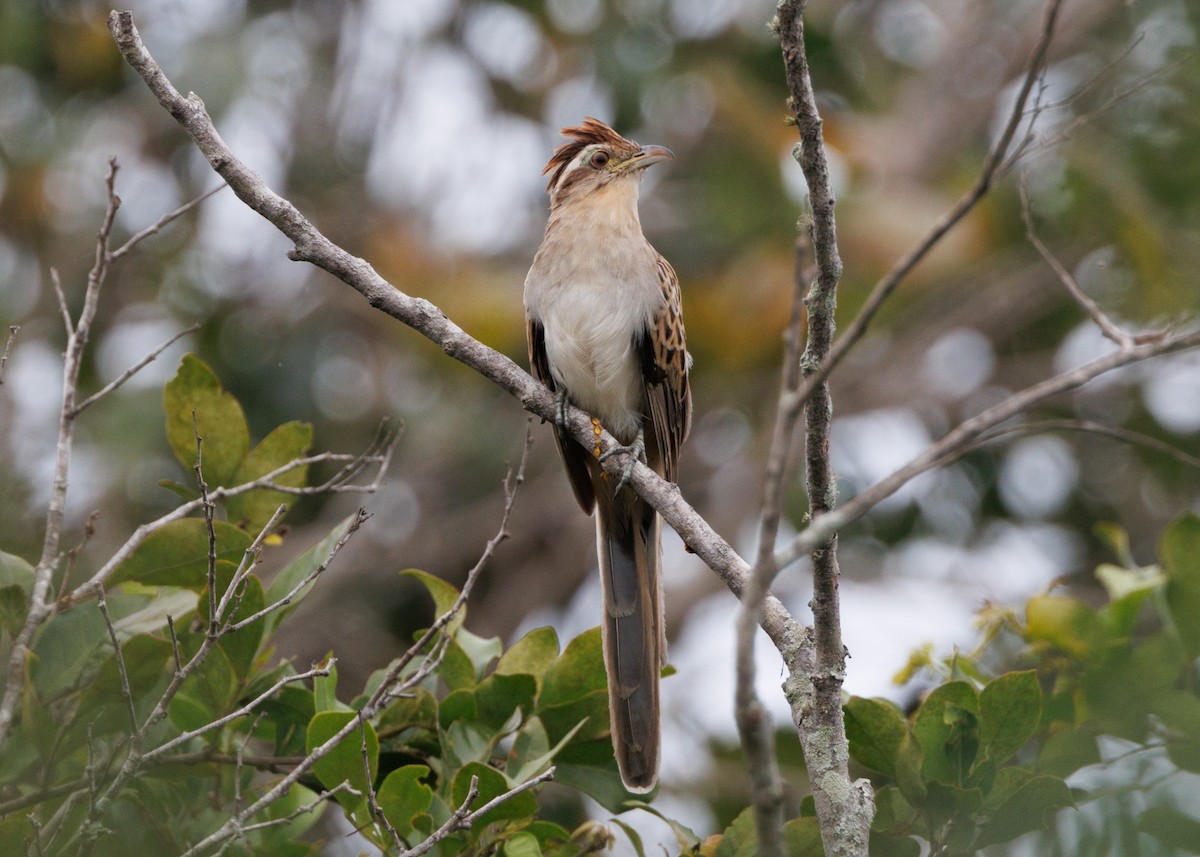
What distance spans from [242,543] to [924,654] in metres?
2.01

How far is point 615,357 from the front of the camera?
447 cm

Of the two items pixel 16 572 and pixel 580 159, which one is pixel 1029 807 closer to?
pixel 16 572

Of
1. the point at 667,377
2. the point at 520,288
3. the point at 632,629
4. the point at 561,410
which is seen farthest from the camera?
the point at 520,288

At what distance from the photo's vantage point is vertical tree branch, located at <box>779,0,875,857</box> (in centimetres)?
245

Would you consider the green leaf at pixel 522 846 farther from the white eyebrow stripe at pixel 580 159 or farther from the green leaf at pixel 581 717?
the white eyebrow stripe at pixel 580 159

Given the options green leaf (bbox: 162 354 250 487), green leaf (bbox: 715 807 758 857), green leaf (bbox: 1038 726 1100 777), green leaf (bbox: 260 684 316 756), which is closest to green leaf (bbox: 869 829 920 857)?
green leaf (bbox: 715 807 758 857)


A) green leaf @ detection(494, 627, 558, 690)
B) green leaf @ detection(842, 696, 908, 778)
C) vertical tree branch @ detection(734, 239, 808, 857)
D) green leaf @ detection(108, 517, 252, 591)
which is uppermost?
green leaf @ detection(108, 517, 252, 591)

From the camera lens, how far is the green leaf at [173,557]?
3361 mm

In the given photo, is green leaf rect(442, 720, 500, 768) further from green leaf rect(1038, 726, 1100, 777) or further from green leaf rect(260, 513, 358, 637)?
green leaf rect(1038, 726, 1100, 777)

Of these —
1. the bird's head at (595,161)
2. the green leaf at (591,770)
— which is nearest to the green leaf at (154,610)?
the green leaf at (591,770)

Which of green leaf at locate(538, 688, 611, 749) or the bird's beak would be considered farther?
the bird's beak

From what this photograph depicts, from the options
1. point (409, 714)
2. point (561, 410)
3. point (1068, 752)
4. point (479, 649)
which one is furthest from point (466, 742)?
point (1068, 752)

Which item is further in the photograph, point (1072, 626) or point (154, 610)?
point (1072, 626)

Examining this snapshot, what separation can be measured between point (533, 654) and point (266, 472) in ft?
3.19
